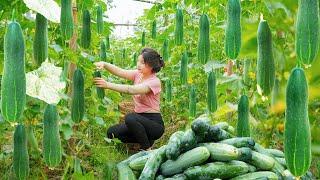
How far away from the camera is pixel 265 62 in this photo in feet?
7.46

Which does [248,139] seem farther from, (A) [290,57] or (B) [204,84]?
(B) [204,84]

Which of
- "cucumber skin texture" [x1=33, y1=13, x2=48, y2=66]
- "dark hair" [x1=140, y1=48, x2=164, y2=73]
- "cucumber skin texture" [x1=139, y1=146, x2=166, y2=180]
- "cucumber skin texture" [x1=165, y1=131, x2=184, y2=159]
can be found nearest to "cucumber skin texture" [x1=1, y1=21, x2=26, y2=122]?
"cucumber skin texture" [x1=33, y1=13, x2=48, y2=66]

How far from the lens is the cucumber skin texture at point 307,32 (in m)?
1.67

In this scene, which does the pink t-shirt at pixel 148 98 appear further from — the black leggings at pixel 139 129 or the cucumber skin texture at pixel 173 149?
the cucumber skin texture at pixel 173 149

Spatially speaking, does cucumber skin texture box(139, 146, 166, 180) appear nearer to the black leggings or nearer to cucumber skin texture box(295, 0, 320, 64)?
cucumber skin texture box(295, 0, 320, 64)

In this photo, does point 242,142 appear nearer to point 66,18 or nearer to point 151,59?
point 66,18

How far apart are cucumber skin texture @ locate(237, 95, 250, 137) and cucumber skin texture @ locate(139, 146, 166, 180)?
617 millimetres

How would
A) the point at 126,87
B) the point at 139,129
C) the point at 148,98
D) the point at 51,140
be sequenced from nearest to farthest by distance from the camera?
the point at 51,140 → the point at 126,87 → the point at 139,129 → the point at 148,98

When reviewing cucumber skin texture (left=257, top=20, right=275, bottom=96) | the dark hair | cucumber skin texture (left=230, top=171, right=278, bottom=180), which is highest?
cucumber skin texture (left=257, top=20, right=275, bottom=96)

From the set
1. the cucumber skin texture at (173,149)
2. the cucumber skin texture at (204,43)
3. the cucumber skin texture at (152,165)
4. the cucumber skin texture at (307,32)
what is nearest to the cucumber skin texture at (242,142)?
the cucumber skin texture at (173,149)

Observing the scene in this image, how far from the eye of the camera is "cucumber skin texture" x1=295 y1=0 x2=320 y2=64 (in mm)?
1671

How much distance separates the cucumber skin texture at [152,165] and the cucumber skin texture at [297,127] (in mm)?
2021

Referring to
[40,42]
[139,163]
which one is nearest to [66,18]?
[40,42]

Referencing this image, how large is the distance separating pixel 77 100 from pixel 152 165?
830 millimetres
